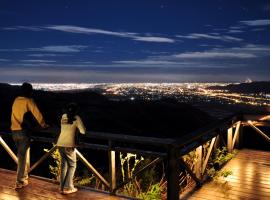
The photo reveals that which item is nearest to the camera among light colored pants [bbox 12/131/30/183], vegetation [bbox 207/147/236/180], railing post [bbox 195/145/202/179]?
light colored pants [bbox 12/131/30/183]

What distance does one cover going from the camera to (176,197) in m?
4.88

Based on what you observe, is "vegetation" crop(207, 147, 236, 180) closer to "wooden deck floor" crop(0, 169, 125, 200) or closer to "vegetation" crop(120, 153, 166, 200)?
"vegetation" crop(120, 153, 166, 200)

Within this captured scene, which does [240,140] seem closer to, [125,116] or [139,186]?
[139,186]

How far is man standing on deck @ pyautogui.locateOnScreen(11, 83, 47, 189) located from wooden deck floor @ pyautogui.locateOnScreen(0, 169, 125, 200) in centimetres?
20

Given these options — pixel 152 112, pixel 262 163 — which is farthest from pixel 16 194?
pixel 152 112

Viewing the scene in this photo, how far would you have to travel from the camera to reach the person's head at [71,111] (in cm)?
519

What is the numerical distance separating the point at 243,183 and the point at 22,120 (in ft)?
14.5

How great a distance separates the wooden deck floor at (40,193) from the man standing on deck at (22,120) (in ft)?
0.65

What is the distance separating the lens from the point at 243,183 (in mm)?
6441

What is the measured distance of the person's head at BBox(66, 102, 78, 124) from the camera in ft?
17.0

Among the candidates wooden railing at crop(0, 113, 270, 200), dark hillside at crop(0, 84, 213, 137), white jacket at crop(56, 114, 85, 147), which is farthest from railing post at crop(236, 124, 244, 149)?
dark hillside at crop(0, 84, 213, 137)

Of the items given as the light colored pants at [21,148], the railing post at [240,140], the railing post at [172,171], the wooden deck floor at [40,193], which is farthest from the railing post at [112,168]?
the railing post at [240,140]

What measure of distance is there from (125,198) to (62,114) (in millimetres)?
1770

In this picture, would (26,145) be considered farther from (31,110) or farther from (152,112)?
(152,112)
